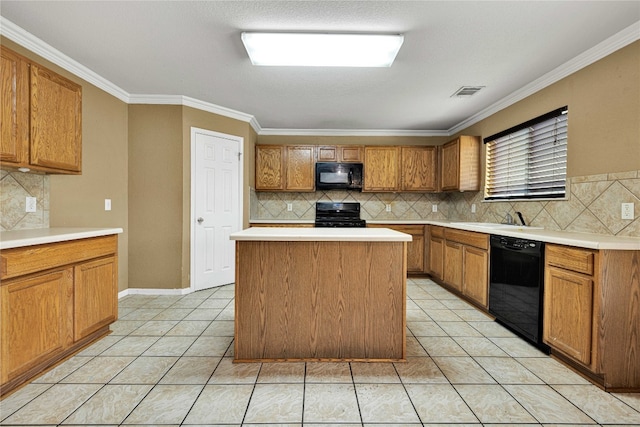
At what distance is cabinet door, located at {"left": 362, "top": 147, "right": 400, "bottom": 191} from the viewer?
486cm

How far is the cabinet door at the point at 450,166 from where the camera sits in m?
4.23

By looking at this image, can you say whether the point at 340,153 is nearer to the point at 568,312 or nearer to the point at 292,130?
the point at 292,130

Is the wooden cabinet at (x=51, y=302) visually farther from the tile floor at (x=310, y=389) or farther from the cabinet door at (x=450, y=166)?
the cabinet door at (x=450, y=166)

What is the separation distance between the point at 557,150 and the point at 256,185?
12.7 feet

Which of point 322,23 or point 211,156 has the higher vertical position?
point 322,23

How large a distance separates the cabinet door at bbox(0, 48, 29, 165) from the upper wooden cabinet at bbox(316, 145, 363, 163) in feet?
11.4

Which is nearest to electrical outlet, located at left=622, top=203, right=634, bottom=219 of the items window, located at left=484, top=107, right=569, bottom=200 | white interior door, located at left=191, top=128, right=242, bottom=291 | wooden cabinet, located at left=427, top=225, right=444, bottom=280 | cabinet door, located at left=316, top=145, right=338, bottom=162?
window, located at left=484, top=107, right=569, bottom=200

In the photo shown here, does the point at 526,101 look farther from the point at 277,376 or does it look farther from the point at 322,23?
the point at 277,376

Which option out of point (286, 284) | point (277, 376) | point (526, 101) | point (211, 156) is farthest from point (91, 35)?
point (526, 101)

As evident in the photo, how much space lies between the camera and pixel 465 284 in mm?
3404

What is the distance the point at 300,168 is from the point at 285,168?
0.25 m

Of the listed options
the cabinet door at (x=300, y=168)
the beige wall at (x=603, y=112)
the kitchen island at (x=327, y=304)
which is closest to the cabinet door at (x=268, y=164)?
the cabinet door at (x=300, y=168)

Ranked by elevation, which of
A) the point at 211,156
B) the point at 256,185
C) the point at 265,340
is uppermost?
the point at 211,156

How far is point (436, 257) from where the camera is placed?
4250 millimetres
